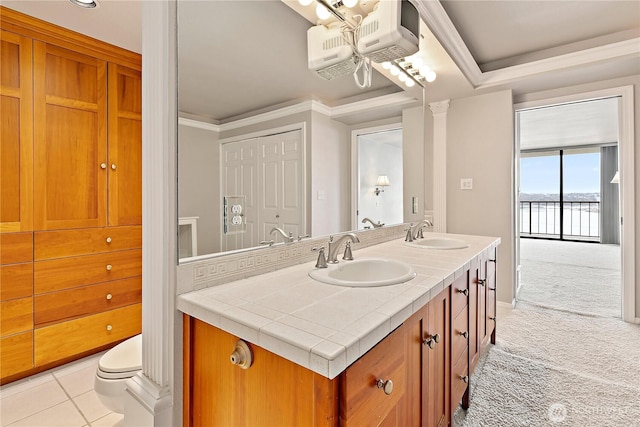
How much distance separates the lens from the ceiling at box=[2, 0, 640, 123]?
1.21 metres

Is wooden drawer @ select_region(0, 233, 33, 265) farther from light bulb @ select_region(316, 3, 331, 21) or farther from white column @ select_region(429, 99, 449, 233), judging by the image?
white column @ select_region(429, 99, 449, 233)

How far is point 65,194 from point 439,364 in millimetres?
2415

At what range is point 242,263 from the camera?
123 cm

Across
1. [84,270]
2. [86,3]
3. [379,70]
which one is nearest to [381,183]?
[379,70]

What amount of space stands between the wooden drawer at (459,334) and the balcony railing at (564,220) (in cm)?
829

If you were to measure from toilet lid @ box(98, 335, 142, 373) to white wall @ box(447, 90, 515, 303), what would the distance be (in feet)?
9.55

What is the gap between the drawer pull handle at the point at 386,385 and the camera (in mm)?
820

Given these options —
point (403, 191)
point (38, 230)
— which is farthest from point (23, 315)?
point (403, 191)

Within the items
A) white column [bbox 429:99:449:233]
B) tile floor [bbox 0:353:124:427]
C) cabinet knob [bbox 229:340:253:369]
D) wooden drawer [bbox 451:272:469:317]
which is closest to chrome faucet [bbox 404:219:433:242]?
wooden drawer [bbox 451:272:469:317]

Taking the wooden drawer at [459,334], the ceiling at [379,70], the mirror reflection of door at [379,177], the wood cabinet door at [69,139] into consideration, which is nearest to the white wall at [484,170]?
the ceiling at [379,70]

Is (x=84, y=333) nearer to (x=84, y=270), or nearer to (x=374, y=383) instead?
(x=84, y=270)

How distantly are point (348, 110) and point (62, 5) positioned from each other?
5.64ft

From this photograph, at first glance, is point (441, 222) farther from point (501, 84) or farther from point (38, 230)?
point (38, 230)

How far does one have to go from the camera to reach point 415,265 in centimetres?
145
